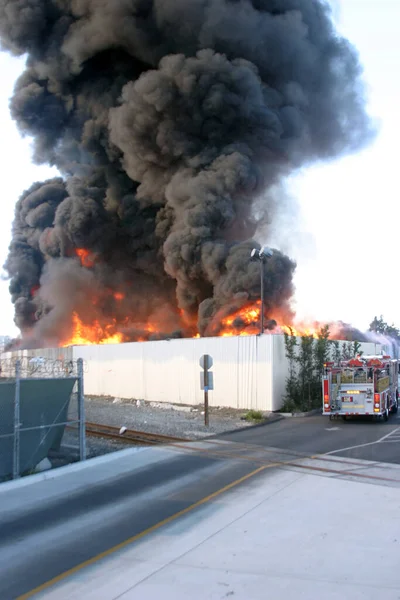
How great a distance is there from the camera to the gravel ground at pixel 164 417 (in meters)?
16.6

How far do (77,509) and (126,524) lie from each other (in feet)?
3.74


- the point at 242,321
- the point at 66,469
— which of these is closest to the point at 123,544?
the point at 66,469

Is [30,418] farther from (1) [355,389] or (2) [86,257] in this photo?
(2) [86,257]

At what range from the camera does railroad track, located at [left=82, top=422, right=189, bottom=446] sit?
560 inches

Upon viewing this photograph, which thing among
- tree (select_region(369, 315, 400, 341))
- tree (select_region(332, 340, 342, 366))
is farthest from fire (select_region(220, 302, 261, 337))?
tree (select_region(369, 315, 400, 341))

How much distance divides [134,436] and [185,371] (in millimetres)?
9147

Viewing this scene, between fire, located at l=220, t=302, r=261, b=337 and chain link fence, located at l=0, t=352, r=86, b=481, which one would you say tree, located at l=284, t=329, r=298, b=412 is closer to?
fire, located at l=220, t=302, r=261, b=337

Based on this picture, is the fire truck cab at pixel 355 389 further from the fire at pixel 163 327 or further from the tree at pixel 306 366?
the fire at pixel 163 327

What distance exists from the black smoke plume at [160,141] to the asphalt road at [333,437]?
10685 millimetres

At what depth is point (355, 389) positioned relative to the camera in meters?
18.4

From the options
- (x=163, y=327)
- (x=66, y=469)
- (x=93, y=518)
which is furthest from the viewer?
(x=163, y=327)

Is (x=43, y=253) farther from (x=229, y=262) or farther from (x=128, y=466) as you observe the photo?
(x=128, y=466)

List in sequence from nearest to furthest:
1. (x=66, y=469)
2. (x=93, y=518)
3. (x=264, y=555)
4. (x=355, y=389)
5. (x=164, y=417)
Result: 1. (x=264, y=555)
2. (x=93, y=518)
3. (x=66, y=469)
4. (x=355, y=389)
5. (x=164, y=417)

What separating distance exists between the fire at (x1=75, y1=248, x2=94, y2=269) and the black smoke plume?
0.48ft
